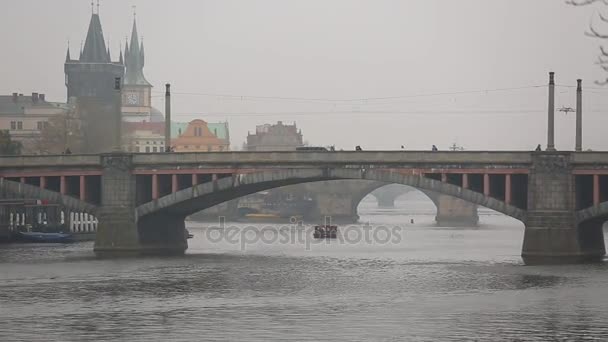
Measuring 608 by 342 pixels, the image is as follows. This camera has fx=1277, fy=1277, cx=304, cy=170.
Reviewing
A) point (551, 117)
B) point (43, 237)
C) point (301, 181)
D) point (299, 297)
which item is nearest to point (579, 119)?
point (551, 117)

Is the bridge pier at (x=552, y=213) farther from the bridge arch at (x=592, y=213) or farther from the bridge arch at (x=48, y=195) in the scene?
the bridge arch at (x=48, y=195)

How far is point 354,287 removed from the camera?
7750 cm

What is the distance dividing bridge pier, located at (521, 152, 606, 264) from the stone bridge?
74 mm

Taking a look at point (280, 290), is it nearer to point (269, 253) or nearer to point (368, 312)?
point (368, 312)

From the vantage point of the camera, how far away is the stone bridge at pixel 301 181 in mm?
93938

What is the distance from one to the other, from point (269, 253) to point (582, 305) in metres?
47.4

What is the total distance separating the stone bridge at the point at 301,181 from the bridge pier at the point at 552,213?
7 cm

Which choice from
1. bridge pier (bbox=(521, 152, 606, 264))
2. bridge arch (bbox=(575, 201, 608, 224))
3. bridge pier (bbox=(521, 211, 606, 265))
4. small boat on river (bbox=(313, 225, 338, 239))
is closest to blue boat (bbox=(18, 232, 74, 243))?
small boat on river (bbox=(313, 225, 338, 239))

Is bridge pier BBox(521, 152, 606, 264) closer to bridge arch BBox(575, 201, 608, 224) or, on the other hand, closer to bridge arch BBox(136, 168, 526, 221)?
bridge arch BBox(575, 201, 608, 224)

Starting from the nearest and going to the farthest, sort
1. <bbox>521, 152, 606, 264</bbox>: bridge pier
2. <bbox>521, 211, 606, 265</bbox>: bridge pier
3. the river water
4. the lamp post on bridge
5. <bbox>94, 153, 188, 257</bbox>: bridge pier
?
the river water
the lamp post on bridge
<bbox>521, 211, 606, 265</bbox>: bridge pier
<bbox>521, 152, 606, 264</bbox>: bridge pier
<bbox>94, 153, 188, 257</bbox>: bridge pier

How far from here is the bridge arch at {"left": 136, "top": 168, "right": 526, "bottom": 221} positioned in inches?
3829

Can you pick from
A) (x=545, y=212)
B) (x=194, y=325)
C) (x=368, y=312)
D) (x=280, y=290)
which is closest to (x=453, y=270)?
(x=545, y=212)

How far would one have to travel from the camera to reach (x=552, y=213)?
308ft

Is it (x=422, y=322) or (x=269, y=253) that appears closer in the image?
(x=422, y=322)
